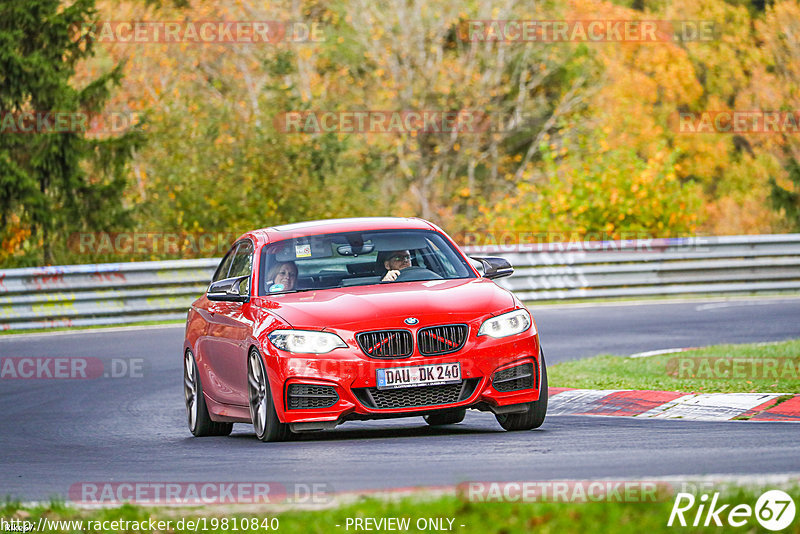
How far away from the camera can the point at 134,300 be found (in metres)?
22.8

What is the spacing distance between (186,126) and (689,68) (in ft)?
93.5

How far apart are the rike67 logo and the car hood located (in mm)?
3720

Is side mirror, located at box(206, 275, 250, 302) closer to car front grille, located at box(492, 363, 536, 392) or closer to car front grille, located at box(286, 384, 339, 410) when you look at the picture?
car front grille, located at box(286, 384, 339, 410)

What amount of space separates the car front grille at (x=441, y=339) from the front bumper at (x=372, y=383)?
0.14ft

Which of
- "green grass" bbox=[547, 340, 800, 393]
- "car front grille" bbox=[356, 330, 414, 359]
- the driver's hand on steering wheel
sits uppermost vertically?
the driver's hand on steering wheel

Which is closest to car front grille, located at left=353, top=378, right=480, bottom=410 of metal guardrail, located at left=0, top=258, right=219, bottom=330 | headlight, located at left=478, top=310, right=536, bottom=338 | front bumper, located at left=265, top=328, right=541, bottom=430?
front bumper, located at left=265, top=328, right=541, bottom=430

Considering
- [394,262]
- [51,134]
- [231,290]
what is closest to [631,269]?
[51,134]

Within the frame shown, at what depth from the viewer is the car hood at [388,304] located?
9.41 meters

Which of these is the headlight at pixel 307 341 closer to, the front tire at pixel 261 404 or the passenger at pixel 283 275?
the front tire at pixel 261 404

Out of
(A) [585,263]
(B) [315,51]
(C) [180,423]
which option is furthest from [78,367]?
(B) [315,51]

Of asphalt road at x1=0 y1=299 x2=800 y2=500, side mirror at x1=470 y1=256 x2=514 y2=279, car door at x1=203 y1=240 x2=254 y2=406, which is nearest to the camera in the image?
asphalt road at x1=0 y1=299 x2=800 y2=500

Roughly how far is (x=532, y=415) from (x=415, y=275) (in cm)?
149

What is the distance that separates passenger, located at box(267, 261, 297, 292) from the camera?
1048 centimetres

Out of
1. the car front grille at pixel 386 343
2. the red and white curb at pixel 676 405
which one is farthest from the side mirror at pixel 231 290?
the red and white curb at pixel 676 405
